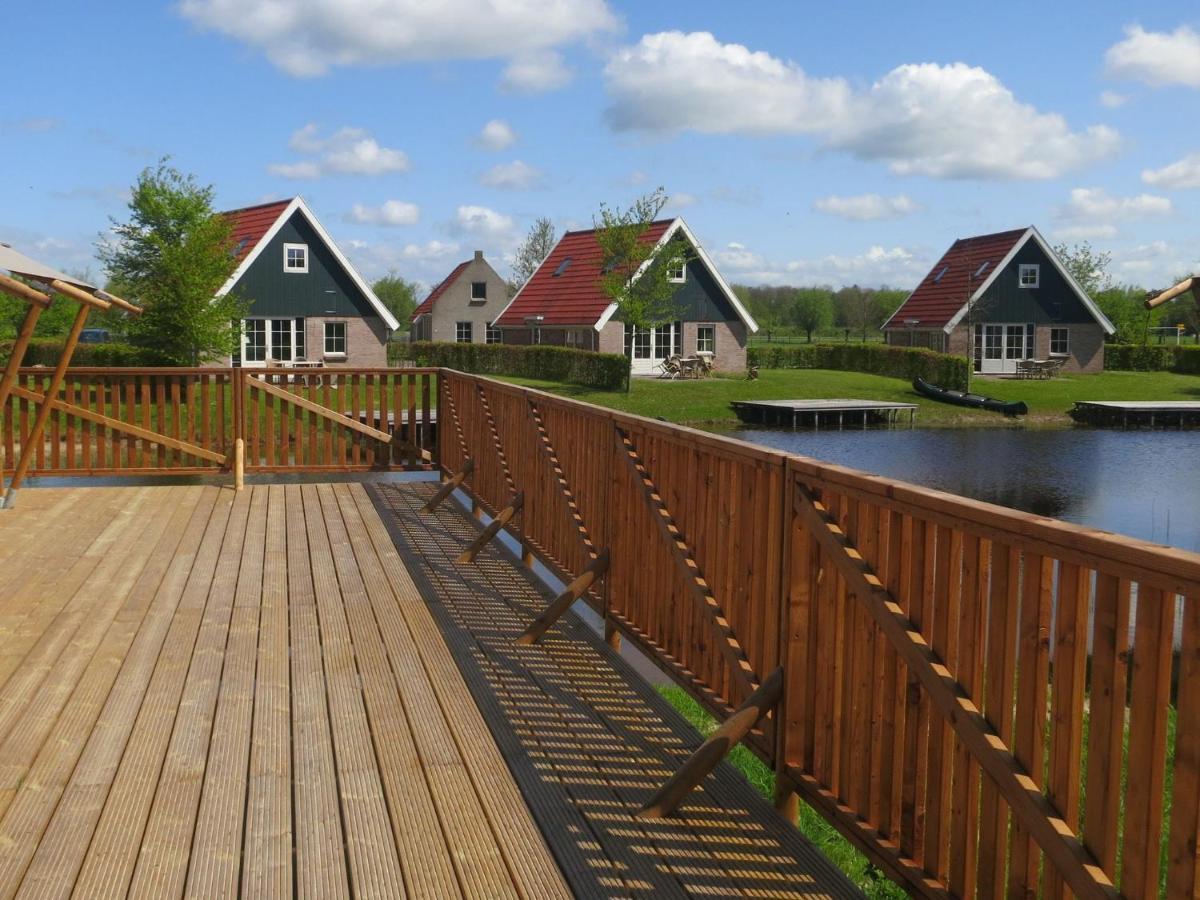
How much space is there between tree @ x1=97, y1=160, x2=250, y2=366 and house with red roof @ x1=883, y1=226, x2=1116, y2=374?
29.1 meters

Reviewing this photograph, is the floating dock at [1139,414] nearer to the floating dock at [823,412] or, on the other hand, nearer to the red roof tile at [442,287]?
the floating dock at [823,412]

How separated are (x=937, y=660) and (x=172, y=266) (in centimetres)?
3124

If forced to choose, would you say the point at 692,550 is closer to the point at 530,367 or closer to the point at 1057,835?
the point at 1057,835

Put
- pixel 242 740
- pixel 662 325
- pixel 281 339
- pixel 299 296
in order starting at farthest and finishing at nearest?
pixel 662 325, pixel 281 339, pixel 299 296, pixel 242 740

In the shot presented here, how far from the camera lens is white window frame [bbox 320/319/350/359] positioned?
4106 cm

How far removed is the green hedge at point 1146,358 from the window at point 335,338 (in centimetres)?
3276

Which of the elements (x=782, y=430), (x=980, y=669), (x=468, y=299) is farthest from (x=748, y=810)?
(x=468, y=299)

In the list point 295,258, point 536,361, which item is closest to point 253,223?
point 295,258

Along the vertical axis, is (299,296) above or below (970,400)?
above

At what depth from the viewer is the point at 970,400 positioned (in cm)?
3947

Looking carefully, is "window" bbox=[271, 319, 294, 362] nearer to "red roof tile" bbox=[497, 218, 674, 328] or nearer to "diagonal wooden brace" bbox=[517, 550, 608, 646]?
"red roof tile" bbox=[497, 218, 674, 328]

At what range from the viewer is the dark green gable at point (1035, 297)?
49375mm

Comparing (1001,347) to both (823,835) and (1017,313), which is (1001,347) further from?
(823,835)

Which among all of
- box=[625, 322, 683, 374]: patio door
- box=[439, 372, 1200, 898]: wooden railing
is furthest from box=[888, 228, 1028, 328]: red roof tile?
box=[439, 372, 1200, 898]: wooden railing
